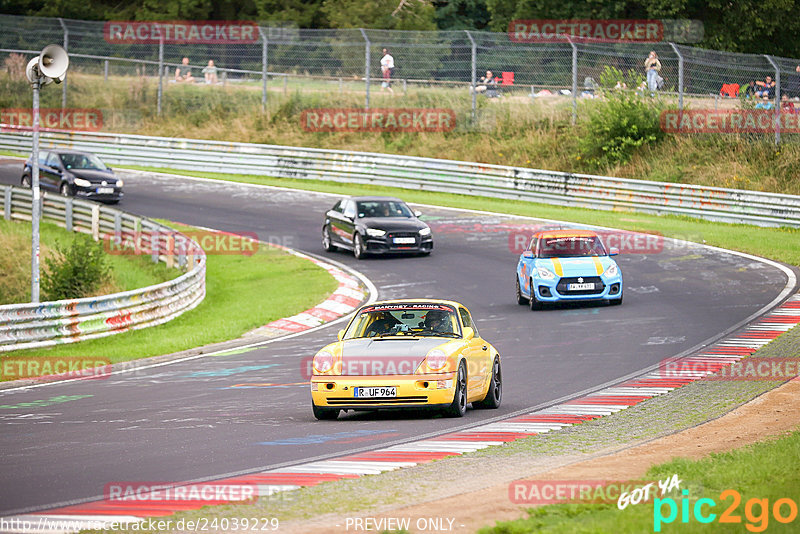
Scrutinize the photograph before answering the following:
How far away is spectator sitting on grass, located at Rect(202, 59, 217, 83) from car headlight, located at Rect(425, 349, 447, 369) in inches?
1373

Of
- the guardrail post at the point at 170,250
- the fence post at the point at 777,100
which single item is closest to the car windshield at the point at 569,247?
the guardrail post at the point at 170,250

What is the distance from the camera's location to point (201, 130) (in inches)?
1806

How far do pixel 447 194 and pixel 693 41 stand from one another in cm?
1859

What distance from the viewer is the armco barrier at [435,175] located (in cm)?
3178

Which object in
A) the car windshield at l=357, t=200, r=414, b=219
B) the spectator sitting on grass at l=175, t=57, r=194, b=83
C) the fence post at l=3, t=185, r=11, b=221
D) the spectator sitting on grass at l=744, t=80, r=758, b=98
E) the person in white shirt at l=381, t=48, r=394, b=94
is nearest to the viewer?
the car windshield at l=357, t=200, r=414, b=219

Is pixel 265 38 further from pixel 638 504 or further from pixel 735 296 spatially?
pixel 638 504

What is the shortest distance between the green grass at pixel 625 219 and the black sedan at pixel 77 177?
6071 millimetres

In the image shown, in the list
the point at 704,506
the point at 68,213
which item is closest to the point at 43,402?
the point at 704,506

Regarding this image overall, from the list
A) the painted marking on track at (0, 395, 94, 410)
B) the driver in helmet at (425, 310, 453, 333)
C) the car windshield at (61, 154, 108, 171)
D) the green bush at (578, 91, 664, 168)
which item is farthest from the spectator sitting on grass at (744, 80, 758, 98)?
the painted marking on track at (0, 395, 94, 410)

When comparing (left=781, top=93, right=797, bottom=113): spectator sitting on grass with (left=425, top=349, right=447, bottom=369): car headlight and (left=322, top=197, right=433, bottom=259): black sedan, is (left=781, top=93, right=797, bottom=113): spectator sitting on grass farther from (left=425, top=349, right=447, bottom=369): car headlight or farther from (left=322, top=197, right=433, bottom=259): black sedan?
(left=425, top=349, right=447, bottom=369): car headlight

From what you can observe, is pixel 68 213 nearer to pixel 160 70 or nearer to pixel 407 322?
pixel 160 70

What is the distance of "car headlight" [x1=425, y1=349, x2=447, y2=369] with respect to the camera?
1144 cm

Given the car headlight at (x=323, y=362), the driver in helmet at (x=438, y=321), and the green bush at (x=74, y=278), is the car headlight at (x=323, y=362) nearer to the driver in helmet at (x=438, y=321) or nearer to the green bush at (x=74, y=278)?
the driver in helmet at (x=438, y=321)

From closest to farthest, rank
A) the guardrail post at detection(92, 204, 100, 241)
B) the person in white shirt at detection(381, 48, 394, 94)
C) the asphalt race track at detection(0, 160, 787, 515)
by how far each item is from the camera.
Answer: the asphalt race track at detection(0, 160, 787, 515), the guardrail post at detection(92, 204, 100, 241), the person in white shirt at detection(381, 48, 394, 94)
